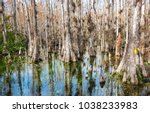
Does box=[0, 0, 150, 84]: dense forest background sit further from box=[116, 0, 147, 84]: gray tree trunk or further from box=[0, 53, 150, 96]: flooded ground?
box=[0, 53, 150, 96]: flooded ground

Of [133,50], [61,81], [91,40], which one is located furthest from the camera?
[91,40]

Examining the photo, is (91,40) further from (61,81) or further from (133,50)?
(133,50)

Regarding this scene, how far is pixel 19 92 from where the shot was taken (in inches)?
396

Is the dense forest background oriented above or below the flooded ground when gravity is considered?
above

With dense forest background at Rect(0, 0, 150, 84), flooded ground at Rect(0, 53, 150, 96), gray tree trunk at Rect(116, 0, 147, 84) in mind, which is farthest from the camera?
dense forest background at Rect(0, 0, 150, 84)

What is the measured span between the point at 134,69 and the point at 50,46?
1418cm

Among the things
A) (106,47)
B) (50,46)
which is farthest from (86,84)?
(50,46)

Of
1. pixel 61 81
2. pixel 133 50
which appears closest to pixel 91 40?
pixel 61 81

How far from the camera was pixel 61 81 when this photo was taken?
1145 cm

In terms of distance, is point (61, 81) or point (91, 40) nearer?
point (61, 81)

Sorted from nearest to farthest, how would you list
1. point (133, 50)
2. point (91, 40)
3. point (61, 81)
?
point (133, 50) → point (61, 81) → point (91, 40)

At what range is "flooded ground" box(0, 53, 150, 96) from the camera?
9805 mm

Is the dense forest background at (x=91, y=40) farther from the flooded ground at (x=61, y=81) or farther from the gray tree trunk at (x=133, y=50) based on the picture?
the flooded ground at (x=61, y=81)

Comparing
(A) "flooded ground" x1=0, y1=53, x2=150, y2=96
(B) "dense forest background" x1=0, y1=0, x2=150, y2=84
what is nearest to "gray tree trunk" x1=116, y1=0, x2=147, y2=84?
(B) "dense forest background" x1=0, y1=0, x2=150, y2=84
